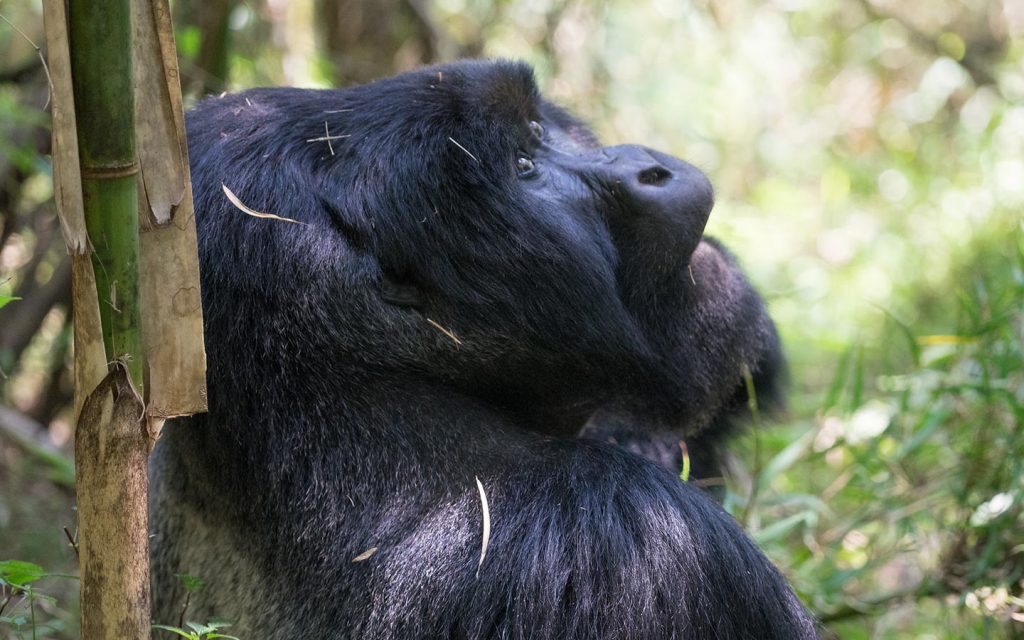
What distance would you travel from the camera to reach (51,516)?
3801 millimetres

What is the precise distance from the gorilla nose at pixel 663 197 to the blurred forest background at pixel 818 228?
94 cm

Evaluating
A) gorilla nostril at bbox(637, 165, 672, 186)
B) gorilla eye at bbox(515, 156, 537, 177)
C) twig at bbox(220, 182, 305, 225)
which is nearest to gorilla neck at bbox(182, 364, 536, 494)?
twig at bbox(220, 182, 305, 225)

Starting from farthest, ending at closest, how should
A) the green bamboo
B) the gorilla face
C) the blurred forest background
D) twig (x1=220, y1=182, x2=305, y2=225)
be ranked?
the blurred forest background
the gorilla face
twig (x1=220, y1=182, x2=305, y2=225)
the green bamboo

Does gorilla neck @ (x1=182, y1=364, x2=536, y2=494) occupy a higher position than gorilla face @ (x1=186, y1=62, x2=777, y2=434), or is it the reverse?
gorilla face @ (x1=186, y1=62, x2=777, y2=434)

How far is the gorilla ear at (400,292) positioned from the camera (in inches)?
80.2

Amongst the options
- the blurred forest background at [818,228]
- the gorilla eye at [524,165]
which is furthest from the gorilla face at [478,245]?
the blurred forest background at [818,228]

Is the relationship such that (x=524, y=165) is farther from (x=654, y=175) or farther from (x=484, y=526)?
(x=484, y=526)

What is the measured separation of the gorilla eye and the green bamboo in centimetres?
91

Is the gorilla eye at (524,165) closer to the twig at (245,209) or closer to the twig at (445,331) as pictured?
the twig at (445,331)

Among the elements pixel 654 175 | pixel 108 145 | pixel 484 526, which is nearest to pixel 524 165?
pixel 654 175

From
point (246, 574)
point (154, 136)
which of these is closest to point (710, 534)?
point (246, 574)

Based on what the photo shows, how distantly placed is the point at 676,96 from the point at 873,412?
342cm

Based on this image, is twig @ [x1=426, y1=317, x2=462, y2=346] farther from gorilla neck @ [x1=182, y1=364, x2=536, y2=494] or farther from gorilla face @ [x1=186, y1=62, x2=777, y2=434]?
gorilla neck @ [x1=182, y1=364, x2=536, y2=494]

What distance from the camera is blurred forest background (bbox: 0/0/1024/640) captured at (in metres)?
3.10
